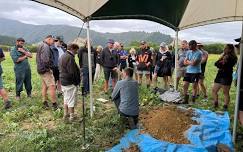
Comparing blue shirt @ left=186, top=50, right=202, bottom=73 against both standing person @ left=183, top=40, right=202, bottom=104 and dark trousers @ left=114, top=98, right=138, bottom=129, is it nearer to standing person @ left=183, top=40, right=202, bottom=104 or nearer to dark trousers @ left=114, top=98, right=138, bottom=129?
standing person @ left=183, top=40, right=202, bottom=104

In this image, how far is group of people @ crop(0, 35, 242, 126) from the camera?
315 inches

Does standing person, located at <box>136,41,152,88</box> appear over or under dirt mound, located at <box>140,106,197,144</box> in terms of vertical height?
over

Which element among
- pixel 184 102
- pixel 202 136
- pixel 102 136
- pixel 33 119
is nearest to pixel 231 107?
pixel 184 102

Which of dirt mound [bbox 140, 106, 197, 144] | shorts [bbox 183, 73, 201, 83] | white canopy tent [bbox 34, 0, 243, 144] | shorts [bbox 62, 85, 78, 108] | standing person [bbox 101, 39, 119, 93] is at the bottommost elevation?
dirt mound [bbox 140, 106, 197, 144]

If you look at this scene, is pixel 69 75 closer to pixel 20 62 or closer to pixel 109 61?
pixel 20 62

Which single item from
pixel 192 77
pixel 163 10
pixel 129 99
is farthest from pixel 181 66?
pixel 129 99

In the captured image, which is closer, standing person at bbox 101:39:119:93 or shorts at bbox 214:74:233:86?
shorts at bbox 214:74:233:86

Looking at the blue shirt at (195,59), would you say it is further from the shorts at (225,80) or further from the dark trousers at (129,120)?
the dark trousers at (129,120)

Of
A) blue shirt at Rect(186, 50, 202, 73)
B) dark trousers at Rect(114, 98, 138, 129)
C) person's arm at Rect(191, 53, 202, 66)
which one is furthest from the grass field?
person's arm at Rect(191, 53, 202, 66)

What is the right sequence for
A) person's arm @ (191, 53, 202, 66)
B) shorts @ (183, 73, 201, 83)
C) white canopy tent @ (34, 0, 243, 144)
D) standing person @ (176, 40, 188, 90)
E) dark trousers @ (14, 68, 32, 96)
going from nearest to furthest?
1. white canopy tent @ (34, 0, 243, 144)
2. person's arm @ (191, 53, 202, 66)
3. shorts @ (183, 73, 201, 83)
4. dark trousers @ (14, 68, 32, 96)
5. standing person @ (176, 40, 188, 90)

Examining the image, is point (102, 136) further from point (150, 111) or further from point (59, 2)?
point (59, 2)

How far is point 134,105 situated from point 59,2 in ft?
9.28

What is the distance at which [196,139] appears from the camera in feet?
22.5

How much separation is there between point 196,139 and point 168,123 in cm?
107
